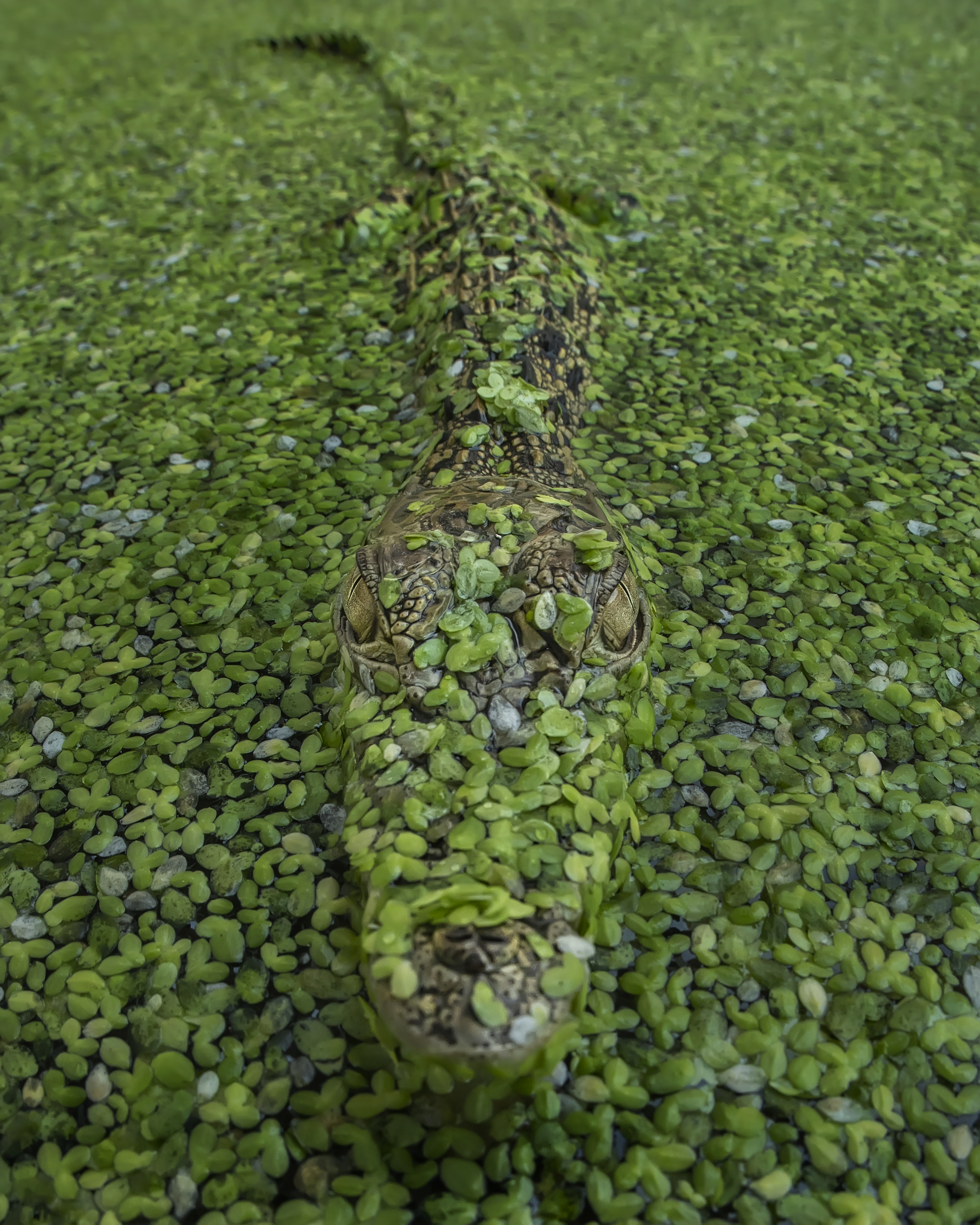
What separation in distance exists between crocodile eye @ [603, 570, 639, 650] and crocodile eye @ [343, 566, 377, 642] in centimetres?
63

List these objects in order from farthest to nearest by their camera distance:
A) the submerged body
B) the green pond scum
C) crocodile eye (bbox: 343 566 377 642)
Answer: crocodile eye (bbox: 343 566 377 642) → the green pond scum → the submerged body

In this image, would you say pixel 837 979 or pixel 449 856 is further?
pixel 837 979

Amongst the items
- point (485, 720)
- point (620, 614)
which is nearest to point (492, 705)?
point (485, 720)

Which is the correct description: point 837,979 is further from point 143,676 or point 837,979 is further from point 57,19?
point 57,19

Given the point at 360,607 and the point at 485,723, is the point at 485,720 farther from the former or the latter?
the point at 360,607

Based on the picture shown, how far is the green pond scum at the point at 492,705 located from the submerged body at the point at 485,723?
0.5 inches

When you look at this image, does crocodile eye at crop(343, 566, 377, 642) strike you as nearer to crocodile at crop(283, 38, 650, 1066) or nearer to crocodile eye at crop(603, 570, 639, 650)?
crocodile at crop(283, 38, 650, 1066)

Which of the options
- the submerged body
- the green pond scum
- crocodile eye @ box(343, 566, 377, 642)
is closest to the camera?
the submerged body

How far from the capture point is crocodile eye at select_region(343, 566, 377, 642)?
8.05ft

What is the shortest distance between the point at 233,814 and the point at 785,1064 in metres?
1.52

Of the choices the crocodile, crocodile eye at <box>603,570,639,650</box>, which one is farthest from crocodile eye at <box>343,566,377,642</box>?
crocodile eye at <box>603,570,639,650</box>

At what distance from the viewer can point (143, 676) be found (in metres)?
2.91

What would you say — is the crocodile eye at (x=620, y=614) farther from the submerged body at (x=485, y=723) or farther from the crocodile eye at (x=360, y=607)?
the crocodile eye at (x=360, y=607)

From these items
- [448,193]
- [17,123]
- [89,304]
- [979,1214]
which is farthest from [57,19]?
[979,1214]
